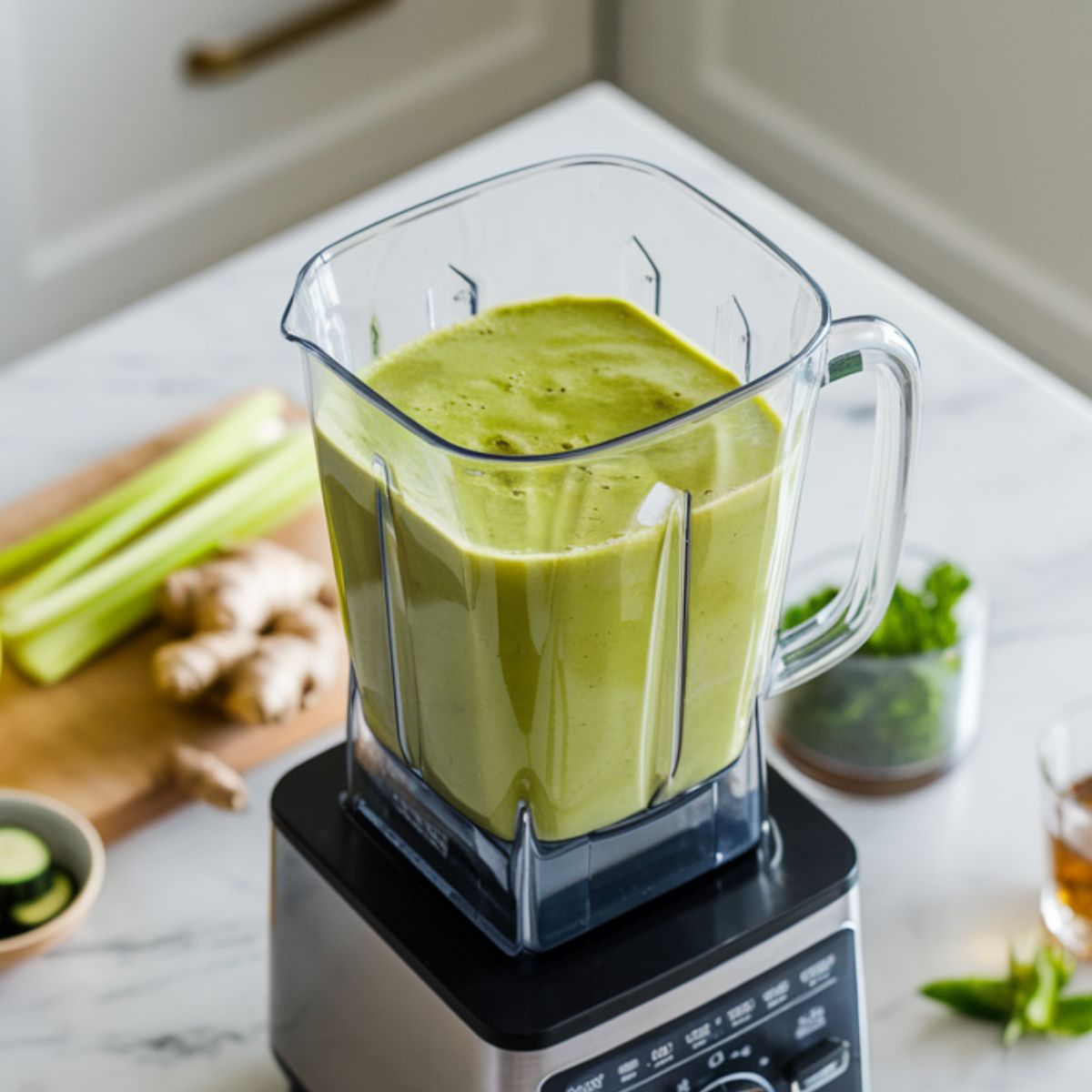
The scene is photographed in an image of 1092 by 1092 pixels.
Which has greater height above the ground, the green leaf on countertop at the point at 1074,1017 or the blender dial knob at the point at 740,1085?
the blender dial knob at the point at 740,1085

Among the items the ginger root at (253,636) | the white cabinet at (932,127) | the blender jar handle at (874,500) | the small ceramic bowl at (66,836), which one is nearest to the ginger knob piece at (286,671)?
the ginger root at (253,636)

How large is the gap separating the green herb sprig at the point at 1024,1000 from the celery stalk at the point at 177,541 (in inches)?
20.6

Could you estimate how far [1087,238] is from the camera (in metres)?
2.35

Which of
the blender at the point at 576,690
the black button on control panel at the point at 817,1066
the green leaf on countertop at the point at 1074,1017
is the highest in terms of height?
the blender at the point at 576,690

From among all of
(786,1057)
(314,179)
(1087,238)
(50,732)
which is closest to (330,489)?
(786,1057)

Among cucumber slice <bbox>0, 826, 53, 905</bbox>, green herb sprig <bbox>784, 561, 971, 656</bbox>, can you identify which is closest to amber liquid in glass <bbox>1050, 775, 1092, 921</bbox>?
green herb sprig <bbox>784, 561, 971, 656</bbox>

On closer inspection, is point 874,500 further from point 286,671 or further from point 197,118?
point 197,118

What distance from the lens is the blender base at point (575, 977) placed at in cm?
74

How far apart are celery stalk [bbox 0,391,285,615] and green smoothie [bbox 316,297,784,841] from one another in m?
0.45

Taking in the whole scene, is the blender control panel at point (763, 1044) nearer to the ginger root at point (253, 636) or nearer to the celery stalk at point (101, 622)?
the ginger root at point (253, 636)

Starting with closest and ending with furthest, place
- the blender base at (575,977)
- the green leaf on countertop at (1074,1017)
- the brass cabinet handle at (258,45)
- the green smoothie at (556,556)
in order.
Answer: the green smoothie at (556,556)
the blender base at (575,977)
the green leaf on countertop at (1074,1017)
the brass cabinet handle at (258,45)

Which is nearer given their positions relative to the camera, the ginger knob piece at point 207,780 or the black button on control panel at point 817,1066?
the black button on control panel at point 817,1066

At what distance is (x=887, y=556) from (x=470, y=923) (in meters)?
0.23

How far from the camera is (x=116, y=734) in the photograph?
1.08 metres
